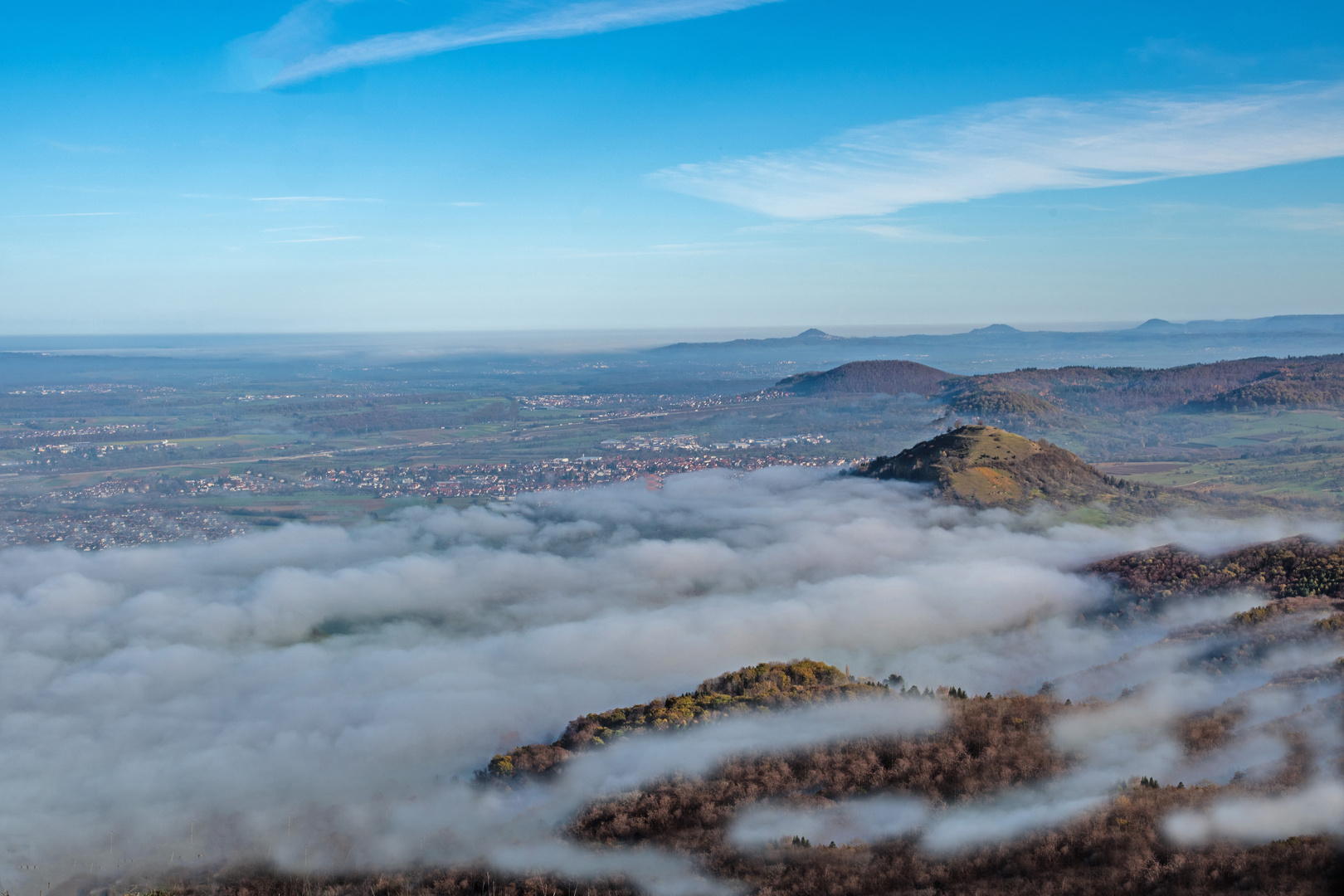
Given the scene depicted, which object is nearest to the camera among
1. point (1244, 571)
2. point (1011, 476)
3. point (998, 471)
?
point (1244, 571)

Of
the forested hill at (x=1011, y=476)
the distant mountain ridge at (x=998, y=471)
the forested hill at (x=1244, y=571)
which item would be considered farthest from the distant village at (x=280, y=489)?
the forested hill at (x=1244, y=571)

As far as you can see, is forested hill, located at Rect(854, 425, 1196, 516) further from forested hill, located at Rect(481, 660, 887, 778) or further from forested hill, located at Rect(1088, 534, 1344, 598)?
forested hill, located at Rect(481, 660, 887, 778)

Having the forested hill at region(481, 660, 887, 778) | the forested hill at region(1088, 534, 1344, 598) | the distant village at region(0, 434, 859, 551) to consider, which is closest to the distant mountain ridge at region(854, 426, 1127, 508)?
the forested hill at region(1088, 534, 1344, 598)

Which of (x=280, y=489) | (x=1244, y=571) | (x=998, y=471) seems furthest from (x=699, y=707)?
(x=280, y=489)

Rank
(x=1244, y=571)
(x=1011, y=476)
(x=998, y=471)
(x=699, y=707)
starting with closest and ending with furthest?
(x=699, y=707) → (x=1244, y=571) → (x=1011, y=476) → (x=998, y=471)

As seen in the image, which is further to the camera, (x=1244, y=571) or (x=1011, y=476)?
(x=1011, y=476)

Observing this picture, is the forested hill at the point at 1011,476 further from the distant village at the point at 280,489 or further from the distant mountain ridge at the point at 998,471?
the distant village at the point at 280,489

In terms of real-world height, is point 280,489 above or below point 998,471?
below

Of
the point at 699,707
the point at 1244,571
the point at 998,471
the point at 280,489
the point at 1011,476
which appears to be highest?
the point at 998,471

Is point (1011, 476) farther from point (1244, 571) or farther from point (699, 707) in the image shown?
point (699, 707)
